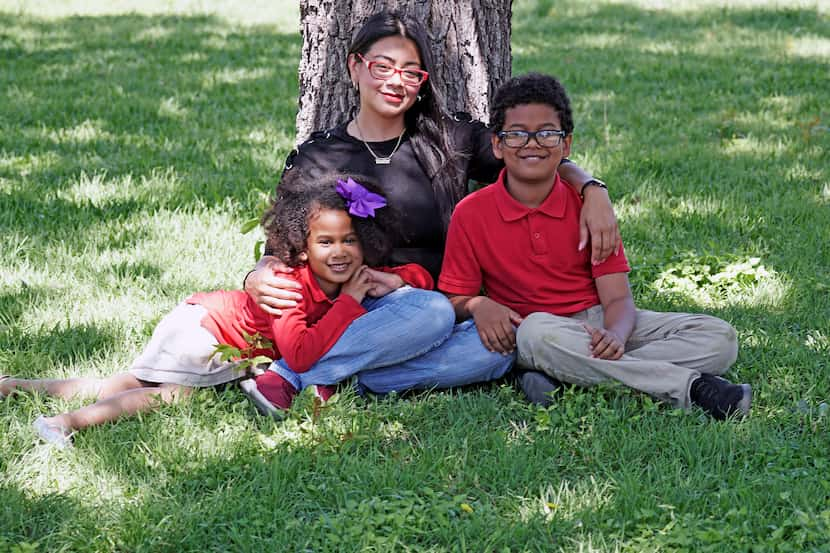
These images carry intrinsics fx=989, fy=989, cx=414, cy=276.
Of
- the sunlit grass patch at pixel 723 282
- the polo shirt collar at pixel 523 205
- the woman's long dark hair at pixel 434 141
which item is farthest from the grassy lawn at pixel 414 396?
the woman's long dark hair at pixel 434 141

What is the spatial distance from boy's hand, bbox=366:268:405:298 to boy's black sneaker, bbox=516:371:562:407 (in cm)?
62

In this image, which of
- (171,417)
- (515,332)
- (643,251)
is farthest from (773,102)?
(171,417)

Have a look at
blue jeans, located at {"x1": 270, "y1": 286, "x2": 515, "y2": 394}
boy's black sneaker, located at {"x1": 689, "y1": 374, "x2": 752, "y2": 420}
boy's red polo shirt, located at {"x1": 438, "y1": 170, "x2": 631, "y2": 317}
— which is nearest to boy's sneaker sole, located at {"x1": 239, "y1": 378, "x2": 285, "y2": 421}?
blue jeans, located at {"x1": 270, "y1": 286, "x2": 515, "y2": 394}

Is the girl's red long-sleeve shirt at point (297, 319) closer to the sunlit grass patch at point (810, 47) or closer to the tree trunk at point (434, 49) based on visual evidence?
the tree trunk at point (434, 49)

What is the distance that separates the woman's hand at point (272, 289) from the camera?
3.68 meters

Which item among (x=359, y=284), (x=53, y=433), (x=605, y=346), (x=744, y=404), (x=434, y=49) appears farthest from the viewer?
(x=434, y=49)

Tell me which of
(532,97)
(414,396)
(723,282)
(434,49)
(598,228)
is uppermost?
(434,49)

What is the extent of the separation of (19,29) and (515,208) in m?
8.98

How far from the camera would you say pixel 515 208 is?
3.84m

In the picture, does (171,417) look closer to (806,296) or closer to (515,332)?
(515,332)

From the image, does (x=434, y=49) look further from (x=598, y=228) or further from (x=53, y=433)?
(x=53, y=433)

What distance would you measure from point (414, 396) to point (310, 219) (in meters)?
0.77

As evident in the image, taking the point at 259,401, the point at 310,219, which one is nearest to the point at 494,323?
the point at 310,219

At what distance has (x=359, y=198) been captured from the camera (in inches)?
145
